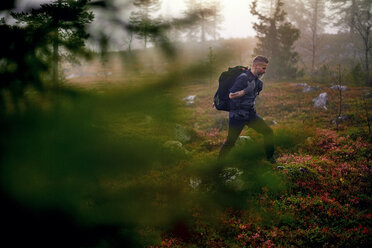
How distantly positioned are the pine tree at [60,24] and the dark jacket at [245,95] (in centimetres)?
406

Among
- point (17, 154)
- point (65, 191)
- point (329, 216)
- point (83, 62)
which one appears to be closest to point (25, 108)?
point (17, 154)

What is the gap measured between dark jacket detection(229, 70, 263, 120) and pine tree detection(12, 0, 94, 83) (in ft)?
13.3

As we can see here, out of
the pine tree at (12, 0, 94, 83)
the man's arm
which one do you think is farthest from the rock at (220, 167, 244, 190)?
the pine tree at (12, 0, 94, 83)

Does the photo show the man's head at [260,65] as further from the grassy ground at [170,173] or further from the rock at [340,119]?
the rock at [340,119]

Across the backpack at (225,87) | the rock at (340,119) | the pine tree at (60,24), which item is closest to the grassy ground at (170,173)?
the pine tree at (60,24)

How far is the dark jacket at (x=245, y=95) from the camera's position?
485cm

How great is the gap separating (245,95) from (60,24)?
14.4 ft

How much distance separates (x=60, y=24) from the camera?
1.12 metres

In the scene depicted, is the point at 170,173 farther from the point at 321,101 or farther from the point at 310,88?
the point at 310,88

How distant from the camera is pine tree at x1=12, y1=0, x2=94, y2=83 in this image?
1078 millimetres

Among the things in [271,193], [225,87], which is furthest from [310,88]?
[225,87]

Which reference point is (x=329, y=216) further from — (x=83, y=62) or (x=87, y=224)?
(x=83, y=62)

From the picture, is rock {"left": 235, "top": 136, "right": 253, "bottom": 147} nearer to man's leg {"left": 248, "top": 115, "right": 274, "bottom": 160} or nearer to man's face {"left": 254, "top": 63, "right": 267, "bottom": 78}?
man's leg {"left": 248, "top": 115, "right": 274, "bottom": 160}

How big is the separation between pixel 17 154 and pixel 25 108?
0.24m
